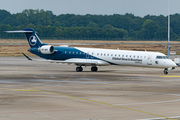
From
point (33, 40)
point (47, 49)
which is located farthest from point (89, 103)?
point (33, 40)

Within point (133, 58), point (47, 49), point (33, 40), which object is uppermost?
point (33, 40)

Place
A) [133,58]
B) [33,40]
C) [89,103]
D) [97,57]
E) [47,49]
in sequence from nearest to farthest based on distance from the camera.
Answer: [89,103] → [133,58] → [97,57] → [47,49] → [33,40]

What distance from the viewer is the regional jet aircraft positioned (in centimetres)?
4091

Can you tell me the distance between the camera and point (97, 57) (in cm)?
4400

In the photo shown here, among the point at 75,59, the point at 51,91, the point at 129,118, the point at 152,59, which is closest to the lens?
the point at 129,118

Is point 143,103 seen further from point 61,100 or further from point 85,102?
point 61,100

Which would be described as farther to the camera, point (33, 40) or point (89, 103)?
point (33, 40)

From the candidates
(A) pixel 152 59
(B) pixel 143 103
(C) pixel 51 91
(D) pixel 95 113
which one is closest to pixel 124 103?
(B) pixel 143 103

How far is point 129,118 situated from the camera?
15922 mm

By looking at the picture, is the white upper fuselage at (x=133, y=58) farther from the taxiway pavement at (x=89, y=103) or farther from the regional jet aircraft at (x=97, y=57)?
the taxiway pavement at (x=89, y=103)

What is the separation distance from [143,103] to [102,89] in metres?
6.74

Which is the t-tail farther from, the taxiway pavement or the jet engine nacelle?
the taxiway pavement

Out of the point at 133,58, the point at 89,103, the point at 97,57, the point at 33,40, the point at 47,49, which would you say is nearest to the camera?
the point at 89,103

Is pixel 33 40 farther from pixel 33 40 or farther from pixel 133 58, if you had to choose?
pixel 133 58
